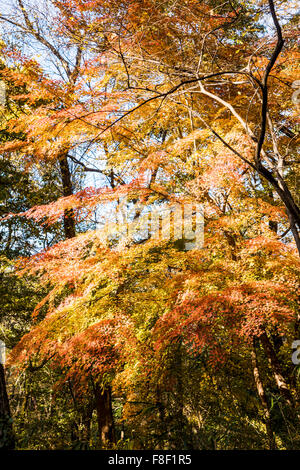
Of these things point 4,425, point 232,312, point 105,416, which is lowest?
point 105,416

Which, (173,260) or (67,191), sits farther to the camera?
(67,191)

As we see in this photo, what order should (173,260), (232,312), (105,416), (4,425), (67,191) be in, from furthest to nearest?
(67,191) → (105,416) → (173,260) → (4,425) → (232,312)

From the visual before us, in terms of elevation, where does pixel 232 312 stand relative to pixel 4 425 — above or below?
above

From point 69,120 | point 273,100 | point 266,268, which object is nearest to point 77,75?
point 69,120

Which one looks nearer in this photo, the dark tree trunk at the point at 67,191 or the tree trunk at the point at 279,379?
the tree trunk at the point at 279,379

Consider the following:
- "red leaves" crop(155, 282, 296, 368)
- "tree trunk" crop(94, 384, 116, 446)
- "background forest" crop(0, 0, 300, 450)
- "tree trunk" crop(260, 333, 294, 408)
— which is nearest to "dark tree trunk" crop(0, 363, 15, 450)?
"background forest" crop(0, 0, 300, 450)

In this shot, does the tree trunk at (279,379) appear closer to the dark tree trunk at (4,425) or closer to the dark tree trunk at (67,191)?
the dark tree trunk at (4,425)

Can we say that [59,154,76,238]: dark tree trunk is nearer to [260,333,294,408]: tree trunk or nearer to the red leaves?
the red leaves

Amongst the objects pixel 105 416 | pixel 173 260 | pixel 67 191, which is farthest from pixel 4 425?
pixel 67 191

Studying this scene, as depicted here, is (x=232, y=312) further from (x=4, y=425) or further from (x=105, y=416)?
(x=105, y=416)

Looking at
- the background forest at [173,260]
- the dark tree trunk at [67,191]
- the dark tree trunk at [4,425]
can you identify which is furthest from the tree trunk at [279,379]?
the dark tree trunk at [67,191]
